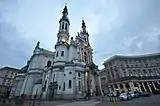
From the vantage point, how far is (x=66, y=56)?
4303 cm

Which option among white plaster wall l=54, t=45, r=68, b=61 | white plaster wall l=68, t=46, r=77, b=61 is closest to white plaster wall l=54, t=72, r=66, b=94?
white plaster wall l=54, t=45, r=68, b=61

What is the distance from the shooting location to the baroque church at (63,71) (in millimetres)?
35031

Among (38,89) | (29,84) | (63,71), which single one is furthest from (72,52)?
(29,84)

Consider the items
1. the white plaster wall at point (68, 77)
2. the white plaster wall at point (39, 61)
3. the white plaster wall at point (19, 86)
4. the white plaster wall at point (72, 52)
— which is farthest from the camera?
the white plaster wall at point (19, 86)

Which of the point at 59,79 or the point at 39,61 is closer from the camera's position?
the point at 59,79

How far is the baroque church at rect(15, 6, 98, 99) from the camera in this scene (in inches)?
1379

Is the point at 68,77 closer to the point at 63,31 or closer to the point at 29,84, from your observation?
the point at 63,31

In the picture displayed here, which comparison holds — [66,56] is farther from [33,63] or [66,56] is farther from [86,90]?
[33,63]

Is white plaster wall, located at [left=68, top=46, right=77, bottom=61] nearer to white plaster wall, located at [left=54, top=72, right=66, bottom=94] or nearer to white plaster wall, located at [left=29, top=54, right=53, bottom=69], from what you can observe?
white plaster wall, located at [left=54, top=72, right=66, bottom=94]

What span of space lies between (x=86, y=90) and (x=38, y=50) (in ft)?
110

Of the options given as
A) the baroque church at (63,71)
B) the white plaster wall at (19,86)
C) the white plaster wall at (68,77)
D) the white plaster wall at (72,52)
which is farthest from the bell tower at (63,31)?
the white plaster wall at (19,86)

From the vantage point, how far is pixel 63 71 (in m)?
38.6

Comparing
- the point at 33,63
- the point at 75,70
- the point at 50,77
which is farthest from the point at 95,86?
the point at 33,63

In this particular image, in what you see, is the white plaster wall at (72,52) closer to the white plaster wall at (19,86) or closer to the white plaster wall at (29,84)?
the white plaster wall at (29,84)
